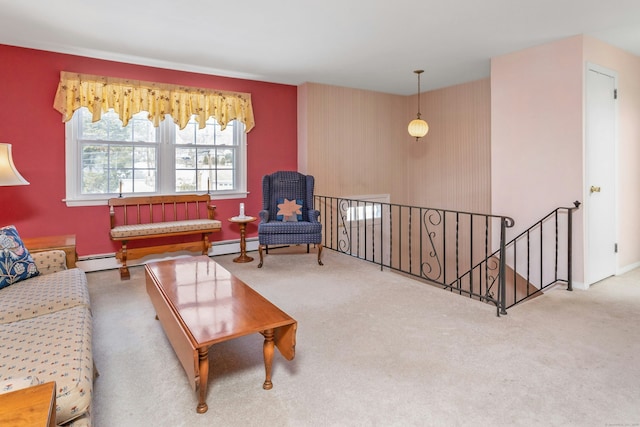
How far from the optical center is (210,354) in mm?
2299

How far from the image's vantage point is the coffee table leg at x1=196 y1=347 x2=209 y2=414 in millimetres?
1700

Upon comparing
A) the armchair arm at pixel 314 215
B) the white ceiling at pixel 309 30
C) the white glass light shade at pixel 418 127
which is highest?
the white ceiling at pixel 309 30

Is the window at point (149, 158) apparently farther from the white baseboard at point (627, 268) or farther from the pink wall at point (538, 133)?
the white baseboard at point (627, 268)

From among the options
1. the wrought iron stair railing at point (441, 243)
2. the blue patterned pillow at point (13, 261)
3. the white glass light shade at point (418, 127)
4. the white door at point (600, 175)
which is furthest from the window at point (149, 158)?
the white door at point (600, 175)

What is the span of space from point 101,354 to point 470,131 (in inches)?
202

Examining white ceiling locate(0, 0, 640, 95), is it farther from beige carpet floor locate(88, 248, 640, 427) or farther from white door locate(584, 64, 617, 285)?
beige carpet floor locate(88, 248, 640, 427)

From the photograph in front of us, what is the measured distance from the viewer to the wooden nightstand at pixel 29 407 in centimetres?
94

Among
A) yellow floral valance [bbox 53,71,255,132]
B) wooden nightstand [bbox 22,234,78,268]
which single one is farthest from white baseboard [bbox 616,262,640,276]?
wooden nightstand [bbox 22,234,78,268]

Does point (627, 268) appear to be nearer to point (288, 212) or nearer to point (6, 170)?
point (288, 212)

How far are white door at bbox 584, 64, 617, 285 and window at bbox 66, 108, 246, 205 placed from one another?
392 cm

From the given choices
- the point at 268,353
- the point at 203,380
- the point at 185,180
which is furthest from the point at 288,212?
the point at 203,380

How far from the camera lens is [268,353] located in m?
1.91

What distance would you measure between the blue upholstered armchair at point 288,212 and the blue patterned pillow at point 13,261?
2223mm

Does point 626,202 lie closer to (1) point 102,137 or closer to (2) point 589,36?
(2) point 589,36
